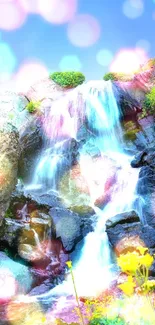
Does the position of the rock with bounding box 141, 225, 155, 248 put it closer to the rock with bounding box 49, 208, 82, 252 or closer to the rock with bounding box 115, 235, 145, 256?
the rock with bounding box 115, 235, 145, 256

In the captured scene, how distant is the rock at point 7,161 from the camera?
8250mm

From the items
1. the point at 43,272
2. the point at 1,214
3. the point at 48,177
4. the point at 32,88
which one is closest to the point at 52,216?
the point at 43,272

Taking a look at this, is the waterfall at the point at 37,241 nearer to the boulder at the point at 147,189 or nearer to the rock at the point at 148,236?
the rock at the point at 148,236

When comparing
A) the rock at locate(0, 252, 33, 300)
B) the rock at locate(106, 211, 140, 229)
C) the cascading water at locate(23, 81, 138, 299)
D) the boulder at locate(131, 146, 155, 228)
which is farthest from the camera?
the boulder at locate(131, 146, 155, 228)

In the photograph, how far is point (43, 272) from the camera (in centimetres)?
1005

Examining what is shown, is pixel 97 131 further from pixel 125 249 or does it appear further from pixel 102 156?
pixel 125 249

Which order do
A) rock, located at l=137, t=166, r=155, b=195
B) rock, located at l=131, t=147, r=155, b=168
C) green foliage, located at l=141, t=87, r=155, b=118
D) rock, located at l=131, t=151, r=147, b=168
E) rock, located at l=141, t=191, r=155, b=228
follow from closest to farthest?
rock, located at l=141, t=191, r=155, b=228
rock, located at l=137, t=166, r=155, b=195
rock, located at l=131, t=147, r=155, b=168
rock, located at l=131, t=151, r=147, b=168
green foliage, located at l=141, t=87, r=155, b=118

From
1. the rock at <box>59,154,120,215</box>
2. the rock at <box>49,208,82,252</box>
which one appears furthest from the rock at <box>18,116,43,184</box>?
the rock at <box>49,208,82,252</box>

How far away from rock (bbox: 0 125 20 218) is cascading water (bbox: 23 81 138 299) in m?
2.81

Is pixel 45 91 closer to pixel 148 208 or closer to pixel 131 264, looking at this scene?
pixel 148 208

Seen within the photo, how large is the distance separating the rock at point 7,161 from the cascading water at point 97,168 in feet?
9.21

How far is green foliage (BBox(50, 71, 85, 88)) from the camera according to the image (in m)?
25.1

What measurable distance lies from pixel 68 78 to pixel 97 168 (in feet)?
36.1

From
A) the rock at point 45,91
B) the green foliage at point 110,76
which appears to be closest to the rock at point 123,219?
the rock at point 45,91
